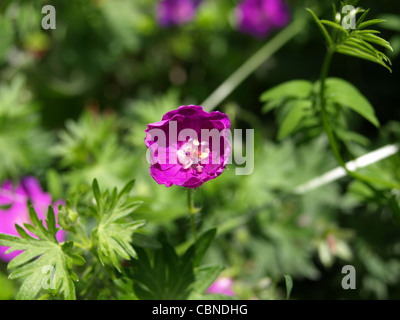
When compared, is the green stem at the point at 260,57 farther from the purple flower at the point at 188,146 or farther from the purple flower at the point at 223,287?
the purple flower at the point at 188,146

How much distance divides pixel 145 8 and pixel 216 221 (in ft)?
4.75

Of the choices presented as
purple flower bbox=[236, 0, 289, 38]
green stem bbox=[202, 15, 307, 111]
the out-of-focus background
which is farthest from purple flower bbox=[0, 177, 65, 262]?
purple flower bbox=[236, 0, 289, 38]

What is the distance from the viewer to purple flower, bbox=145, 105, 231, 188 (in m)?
0.90

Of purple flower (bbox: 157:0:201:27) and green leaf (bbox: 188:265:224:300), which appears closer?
green leaf (bbox: 188:265:224:300)

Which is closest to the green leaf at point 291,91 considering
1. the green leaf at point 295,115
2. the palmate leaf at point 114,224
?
the green leaf at point 295,115

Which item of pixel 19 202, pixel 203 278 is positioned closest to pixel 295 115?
pixel 203 278

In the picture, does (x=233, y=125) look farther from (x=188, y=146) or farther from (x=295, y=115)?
(x=188, y=146)

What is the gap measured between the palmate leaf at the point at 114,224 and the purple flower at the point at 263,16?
4.42 ft

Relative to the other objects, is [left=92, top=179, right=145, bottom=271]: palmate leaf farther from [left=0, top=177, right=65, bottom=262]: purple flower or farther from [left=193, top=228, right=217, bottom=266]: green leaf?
[left=0, top=177, right=65, bottom=262]: purple flower

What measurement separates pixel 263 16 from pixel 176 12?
487 mm

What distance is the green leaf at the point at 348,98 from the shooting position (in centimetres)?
116

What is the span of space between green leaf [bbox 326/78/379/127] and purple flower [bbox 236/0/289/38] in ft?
3.09

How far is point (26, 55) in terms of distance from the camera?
234cm
